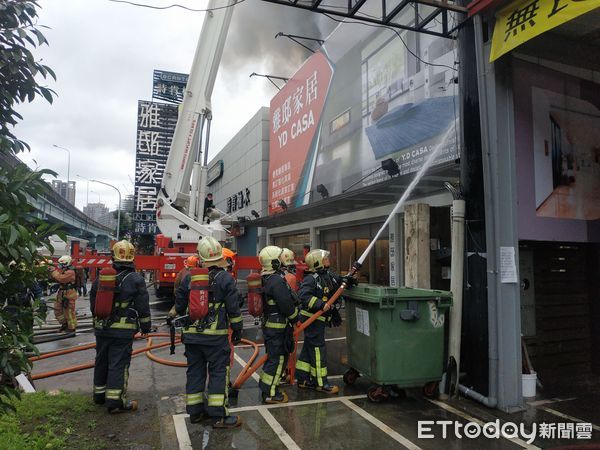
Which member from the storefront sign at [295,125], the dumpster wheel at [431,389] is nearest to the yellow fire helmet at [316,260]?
the dumpster wheel at [431,389]

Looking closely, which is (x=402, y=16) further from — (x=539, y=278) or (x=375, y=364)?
(x=375, y=364)

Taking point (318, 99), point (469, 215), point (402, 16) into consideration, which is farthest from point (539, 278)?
point (318, 99)

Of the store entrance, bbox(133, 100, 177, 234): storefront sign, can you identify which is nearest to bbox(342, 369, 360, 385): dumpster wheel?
the store entrance

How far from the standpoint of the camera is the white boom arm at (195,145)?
413 inches

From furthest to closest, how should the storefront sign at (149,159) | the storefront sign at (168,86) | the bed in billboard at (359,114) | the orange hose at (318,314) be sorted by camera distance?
1. the storefront sign at (168,86)
2. the storefront sign at (149,159)
3. the bed in billboard at (359,114)
4. the orange hose at (318,314)

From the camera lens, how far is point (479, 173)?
4.89 m

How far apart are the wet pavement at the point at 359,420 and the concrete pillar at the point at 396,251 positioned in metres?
5.50

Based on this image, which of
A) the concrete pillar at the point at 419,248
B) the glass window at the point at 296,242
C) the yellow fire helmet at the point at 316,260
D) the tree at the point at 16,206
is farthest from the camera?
the glass window at the point at 296,242

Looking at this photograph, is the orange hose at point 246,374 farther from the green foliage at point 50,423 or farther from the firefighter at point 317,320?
the green foliage at point 50,423

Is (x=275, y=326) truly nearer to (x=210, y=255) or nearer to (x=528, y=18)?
(x=210, y=255)

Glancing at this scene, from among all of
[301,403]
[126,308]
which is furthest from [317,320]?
[126,308]

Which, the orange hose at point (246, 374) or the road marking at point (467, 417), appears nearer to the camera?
the road marking at point (467, 417)

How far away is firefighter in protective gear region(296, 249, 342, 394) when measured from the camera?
5.11 m

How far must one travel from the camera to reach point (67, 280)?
881 cm
